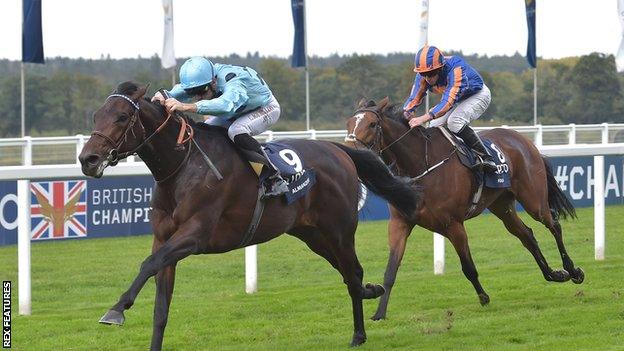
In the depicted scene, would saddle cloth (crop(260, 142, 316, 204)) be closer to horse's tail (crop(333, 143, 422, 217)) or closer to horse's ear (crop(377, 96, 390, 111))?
horse's tail (crop(333, 143, 422, 217))

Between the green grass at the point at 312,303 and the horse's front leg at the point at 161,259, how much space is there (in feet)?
3.21

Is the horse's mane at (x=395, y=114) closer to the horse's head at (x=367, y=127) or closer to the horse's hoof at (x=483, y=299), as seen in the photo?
the horse's head at (x=367, y=127)

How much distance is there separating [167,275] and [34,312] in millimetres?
2731

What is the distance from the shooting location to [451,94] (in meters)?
8.32

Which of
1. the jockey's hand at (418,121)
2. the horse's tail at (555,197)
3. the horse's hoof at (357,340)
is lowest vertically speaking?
the horse's hoof at (357,340)

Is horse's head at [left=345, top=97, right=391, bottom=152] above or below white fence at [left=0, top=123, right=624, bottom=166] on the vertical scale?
above

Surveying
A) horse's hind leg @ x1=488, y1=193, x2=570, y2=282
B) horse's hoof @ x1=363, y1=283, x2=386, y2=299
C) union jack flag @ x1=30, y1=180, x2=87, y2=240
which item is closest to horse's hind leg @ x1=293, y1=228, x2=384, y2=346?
horse's hoof @ x1=363, y1=283, x2=386, y2=299

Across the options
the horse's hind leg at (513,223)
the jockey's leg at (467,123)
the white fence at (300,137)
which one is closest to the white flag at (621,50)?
the white fence at (300,137)

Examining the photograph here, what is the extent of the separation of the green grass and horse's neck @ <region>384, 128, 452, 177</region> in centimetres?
99

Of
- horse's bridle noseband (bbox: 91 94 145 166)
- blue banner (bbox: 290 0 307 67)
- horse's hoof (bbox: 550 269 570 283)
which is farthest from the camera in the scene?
blue banner (bbox: 290 0 307 67)

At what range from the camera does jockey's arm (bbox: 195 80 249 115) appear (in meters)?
6.30

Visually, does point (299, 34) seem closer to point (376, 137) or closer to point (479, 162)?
point (479, 162)

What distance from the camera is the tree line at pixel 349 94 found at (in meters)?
36.6

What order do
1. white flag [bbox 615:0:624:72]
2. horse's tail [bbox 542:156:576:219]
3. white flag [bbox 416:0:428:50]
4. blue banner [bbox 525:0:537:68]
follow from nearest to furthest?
horse's tail [bbox 542:156:576:219] → white flag [bbox 416:0:428:50] → white flag [bbox 615:0:624:72] → blue banner [bbox 525:0:537:68]
